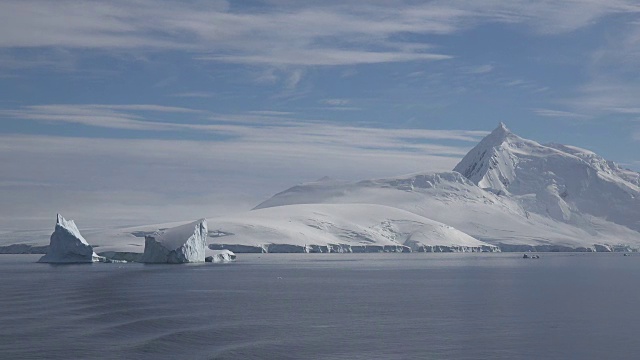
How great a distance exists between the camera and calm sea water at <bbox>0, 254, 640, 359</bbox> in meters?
33.9

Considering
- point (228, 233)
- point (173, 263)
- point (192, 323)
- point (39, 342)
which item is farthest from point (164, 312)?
point (228, 233)

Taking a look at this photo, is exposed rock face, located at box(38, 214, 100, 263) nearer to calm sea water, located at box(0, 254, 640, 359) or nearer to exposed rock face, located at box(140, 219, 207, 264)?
exposed rock face, located at box(140, 219, 207, 264)

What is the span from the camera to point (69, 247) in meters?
111

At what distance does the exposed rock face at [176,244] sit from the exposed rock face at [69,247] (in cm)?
777

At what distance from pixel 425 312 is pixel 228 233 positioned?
121965 millimetres

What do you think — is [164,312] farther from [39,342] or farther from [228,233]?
[228,233]

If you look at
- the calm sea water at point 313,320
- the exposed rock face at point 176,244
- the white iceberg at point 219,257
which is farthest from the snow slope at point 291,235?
the calm sea water at point 313,320

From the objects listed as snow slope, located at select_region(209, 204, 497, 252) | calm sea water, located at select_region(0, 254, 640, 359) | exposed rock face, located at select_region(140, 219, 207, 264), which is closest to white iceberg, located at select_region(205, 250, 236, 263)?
exposed rock face, located at select_region(140, 219, 207, 264)

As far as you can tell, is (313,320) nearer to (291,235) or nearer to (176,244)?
(176,244)

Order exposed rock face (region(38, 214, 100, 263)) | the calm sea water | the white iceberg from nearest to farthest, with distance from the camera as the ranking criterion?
the calm sea water → exposed rock face (region(38, 214, 100, 263)) → the white iceberg

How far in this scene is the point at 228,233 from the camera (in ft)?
550

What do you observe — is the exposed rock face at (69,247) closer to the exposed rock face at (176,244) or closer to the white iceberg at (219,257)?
the exposed rock face at (176,244)

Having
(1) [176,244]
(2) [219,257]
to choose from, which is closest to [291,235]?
(2) [219,257]

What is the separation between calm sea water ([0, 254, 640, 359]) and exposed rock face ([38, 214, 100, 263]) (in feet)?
118
